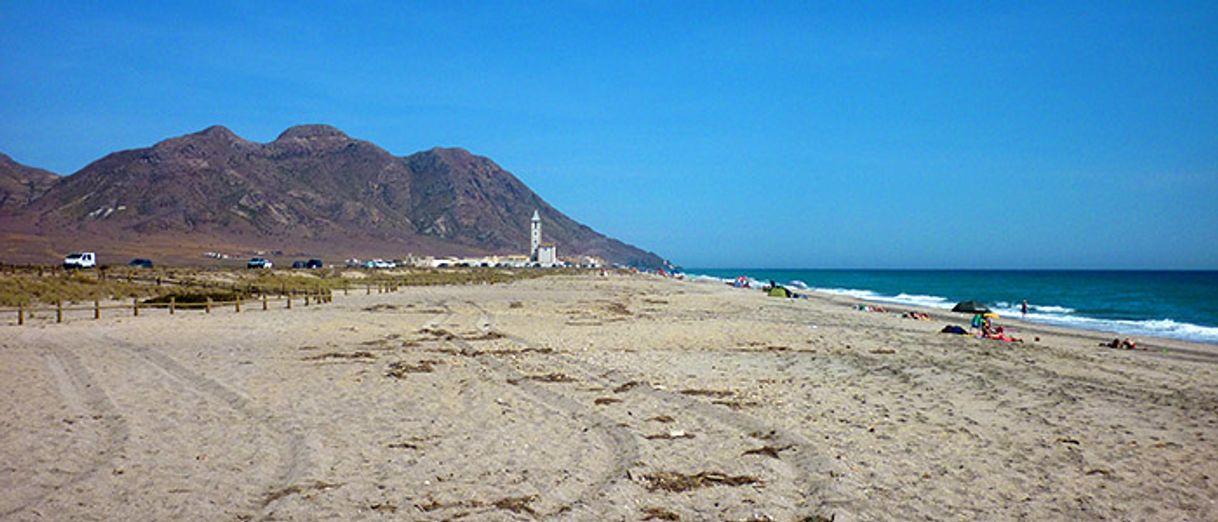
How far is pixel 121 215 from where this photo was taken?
148 m

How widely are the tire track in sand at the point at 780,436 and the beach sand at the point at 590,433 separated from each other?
0.11 ft

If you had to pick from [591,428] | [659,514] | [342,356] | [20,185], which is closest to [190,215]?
[20,185]

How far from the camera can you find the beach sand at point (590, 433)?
6125mm

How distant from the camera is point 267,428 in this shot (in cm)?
849

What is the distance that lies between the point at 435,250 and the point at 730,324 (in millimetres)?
165251

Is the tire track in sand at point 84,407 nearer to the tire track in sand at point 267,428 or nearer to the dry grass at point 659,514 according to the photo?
the tire track in sand at point 267,428

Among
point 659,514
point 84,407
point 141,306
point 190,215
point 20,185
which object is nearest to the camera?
point 659,514

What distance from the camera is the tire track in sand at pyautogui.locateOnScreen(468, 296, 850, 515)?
6.28m

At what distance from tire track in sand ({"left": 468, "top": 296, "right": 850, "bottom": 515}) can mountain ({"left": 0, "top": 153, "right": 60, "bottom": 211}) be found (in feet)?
603

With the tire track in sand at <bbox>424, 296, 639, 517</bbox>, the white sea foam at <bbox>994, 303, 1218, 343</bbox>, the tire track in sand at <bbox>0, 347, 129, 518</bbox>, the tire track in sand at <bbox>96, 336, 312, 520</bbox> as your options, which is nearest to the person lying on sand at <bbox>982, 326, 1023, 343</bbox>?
the white sea foam at <bbox>994, 303, 1218, 343</bbox>

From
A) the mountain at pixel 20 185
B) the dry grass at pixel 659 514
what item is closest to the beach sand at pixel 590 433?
the dry grass at pixel 659 514

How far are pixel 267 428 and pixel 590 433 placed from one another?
3616mm

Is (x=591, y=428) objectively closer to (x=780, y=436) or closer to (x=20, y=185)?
(x=780, y=436)

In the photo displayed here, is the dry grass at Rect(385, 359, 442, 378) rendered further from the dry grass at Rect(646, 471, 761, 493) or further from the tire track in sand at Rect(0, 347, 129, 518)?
the dry grass at Rect(646, 471, 761, 493)
